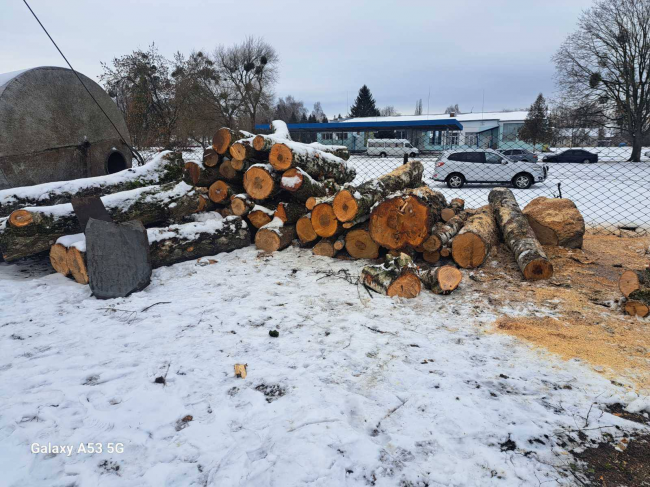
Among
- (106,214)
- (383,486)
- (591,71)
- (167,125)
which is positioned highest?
(591,71)

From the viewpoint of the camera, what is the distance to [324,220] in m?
5.05

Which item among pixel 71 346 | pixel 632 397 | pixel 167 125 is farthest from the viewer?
pixel 167 125

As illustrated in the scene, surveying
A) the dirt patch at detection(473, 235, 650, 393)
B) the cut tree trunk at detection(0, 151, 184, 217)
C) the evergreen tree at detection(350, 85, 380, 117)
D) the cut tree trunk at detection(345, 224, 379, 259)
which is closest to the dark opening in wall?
the cut tree trunk at detection(0, 151, 184, 217)

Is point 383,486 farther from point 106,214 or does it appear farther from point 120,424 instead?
point 106,214

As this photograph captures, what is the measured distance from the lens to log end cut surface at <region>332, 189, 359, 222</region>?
15.5 ft

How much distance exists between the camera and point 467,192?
1234 cm

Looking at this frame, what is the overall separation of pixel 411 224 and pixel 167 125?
14.7 m

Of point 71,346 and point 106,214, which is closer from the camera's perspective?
point 71,346

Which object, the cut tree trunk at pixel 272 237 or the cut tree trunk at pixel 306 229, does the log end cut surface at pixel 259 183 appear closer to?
the cut tree trunk at pixel 272 237

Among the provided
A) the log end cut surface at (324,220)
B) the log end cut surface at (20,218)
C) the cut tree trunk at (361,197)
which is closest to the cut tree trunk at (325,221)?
the log end cut surface at (324,220)

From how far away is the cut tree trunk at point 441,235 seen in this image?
4726 mm

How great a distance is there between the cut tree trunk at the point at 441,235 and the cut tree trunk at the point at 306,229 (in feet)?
5.47

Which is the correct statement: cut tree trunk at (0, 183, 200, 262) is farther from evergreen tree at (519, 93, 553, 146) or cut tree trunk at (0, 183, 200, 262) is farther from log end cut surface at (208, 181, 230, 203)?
evergreen tree at (519, 93, 553, 146)

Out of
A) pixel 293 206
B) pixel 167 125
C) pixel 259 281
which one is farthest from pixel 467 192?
pixel 167 125
